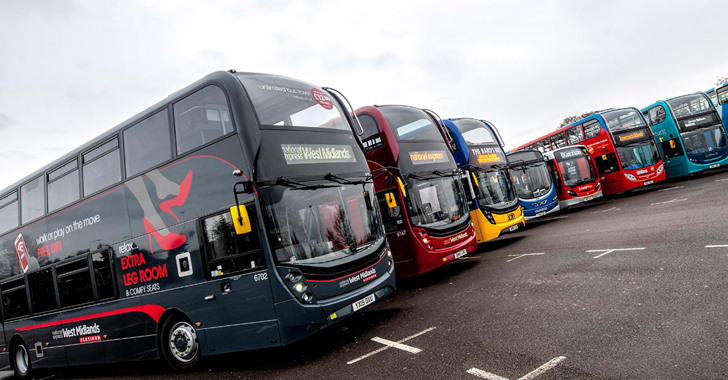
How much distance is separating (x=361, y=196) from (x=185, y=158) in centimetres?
276

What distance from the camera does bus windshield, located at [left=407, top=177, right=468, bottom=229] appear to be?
922 centimetres

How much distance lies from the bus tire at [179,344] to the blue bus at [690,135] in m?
21.2

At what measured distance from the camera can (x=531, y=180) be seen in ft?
53.4

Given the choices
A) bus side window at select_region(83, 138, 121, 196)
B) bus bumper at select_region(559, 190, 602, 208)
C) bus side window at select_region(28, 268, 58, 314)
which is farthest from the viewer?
bus bumper at select_region(559, 190, 602, 208)

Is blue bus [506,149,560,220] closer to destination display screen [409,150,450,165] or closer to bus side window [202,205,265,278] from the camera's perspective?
destination display screen [409,150,450,165]

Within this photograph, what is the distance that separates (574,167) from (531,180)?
12.6ft

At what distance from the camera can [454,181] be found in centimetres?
1038

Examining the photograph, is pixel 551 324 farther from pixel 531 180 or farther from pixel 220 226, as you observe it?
pixel 531 180

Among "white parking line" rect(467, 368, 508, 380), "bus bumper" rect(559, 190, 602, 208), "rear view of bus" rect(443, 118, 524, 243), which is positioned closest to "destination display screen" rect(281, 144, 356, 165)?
"white parking line" rect(467, 368, 508, 380)

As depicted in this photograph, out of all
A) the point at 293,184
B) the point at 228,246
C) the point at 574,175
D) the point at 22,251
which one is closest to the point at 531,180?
the point at 574,175

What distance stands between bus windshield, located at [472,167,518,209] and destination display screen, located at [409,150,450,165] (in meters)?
2.28

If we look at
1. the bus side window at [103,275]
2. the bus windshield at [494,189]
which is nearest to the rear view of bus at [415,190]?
the bus windshield at [494,189]

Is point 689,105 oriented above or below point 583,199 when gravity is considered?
above

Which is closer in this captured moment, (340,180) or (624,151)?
(340,180)
